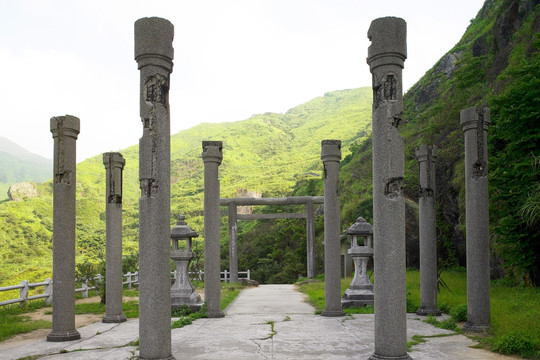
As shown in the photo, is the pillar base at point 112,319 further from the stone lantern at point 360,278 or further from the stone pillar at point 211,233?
the stone lantern at point 360,278

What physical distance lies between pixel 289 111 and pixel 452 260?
113 m

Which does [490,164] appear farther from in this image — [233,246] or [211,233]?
[233,246]

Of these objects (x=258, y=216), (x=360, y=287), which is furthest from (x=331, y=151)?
(x=258, y=216)

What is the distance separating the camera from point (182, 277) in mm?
12086

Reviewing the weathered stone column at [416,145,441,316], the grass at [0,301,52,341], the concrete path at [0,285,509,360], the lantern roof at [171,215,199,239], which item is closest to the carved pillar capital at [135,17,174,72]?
the concrete path at [0,285,509,360]

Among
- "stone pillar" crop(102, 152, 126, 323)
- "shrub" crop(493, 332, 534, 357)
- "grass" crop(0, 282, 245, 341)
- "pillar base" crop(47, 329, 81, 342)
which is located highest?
"stone pillar" crop(102, 152, 126, 323)

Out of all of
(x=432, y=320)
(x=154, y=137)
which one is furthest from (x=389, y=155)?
(x=432, y=320)

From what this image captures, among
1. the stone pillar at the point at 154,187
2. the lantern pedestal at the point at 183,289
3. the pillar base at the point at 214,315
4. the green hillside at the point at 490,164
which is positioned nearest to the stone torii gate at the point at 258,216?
the green hillside at the point at 490,164

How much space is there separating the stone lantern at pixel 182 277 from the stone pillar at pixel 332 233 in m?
3.42

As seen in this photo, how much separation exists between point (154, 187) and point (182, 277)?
7061mm

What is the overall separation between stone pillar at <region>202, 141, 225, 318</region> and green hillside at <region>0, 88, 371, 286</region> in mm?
14902

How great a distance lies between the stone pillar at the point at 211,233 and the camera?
10.5 meters

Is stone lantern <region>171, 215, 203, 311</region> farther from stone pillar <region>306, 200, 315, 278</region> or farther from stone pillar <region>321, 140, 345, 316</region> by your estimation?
stone pillar <region>306, 200, 315, 278</region>

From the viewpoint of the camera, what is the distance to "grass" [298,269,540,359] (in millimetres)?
6320
